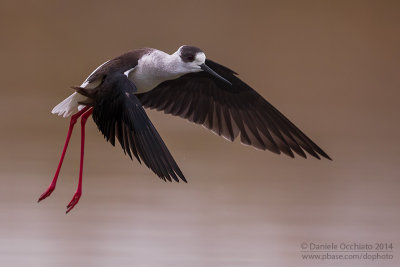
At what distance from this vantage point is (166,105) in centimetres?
445

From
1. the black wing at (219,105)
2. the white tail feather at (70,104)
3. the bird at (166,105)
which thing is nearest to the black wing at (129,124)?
the bird at (166,105)

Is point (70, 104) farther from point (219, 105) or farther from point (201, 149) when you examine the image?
point (201, 149)

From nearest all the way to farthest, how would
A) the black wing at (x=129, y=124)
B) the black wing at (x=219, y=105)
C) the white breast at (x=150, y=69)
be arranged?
the black wing at (x=129, y=124) → the white breast at (x=150, y=69) → the black wing at (x=219, y=105)

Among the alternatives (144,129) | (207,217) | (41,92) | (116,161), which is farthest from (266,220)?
(41,92)

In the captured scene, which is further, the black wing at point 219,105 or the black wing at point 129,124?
the black wing at point 219,105

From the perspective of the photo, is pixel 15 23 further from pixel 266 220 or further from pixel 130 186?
pixel 266 220

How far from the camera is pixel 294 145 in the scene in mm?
4344

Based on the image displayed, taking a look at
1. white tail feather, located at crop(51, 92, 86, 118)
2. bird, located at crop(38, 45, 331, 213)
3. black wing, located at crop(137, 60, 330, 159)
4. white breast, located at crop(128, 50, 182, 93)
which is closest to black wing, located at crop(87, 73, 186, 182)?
bird, located at crop(38, 45, 331, 213)

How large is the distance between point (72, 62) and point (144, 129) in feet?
Answer: 11.8

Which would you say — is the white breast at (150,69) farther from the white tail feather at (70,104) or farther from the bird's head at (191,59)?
the white tail feather at (70,104)

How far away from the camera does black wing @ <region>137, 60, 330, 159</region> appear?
4426 millimetres

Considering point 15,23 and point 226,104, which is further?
point 15,23

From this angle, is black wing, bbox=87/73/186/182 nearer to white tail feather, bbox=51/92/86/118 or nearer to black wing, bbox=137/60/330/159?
white tail feather, bbox=51/92/86/118

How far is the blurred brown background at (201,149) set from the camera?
481 centimetres
